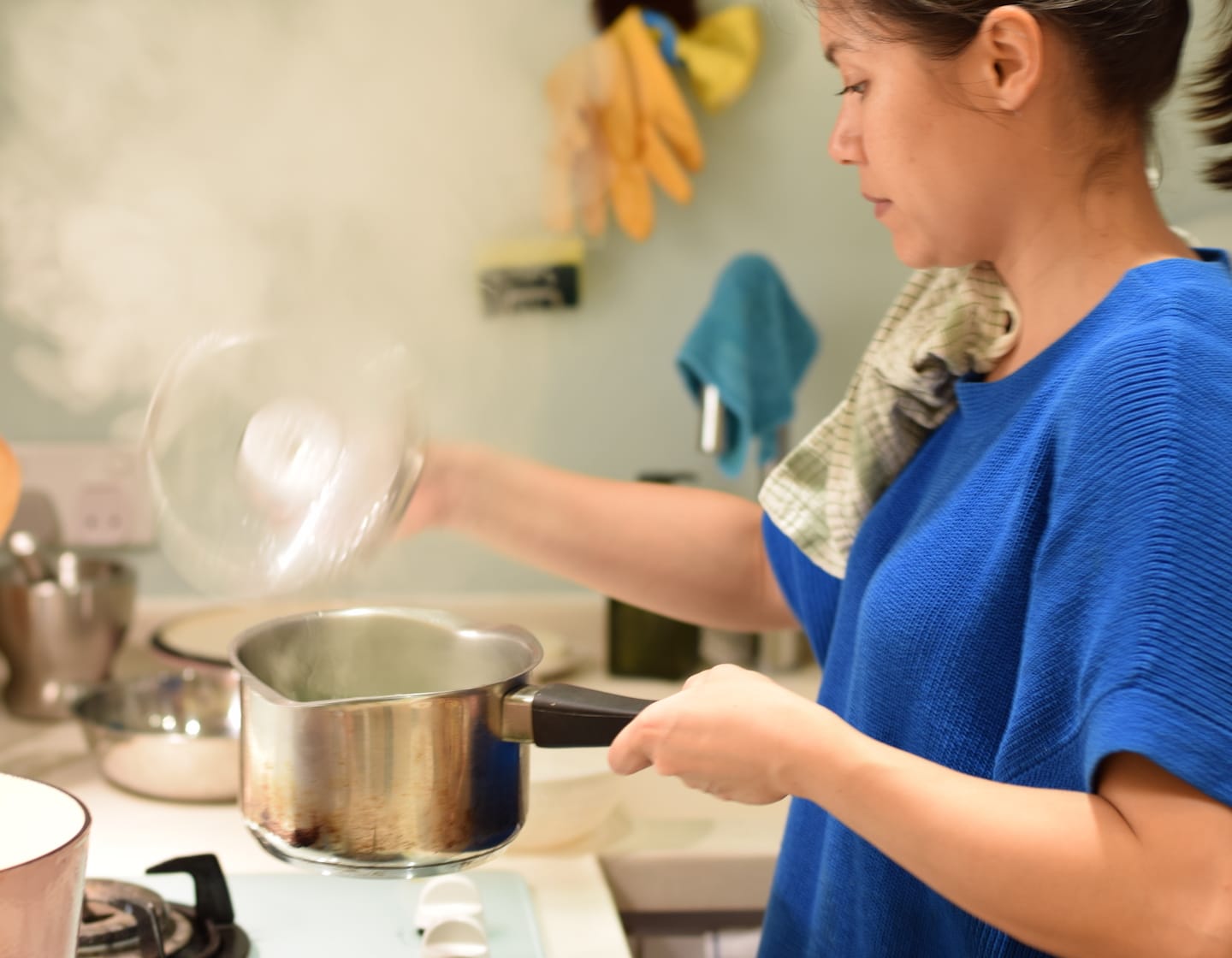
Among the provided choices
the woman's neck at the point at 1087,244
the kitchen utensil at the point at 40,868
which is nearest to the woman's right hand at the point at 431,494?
the kitchen utensil at the point at 40,868

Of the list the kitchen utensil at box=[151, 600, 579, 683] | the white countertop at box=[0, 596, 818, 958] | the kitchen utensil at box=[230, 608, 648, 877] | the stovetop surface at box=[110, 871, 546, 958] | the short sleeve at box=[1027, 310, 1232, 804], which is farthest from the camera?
the kitchen utensil at box=[151, 600, 579, 683]

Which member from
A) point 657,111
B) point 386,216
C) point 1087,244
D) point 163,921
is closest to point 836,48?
point 1087,244

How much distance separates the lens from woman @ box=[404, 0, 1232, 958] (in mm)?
625

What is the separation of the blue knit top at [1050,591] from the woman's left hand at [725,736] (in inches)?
4.9

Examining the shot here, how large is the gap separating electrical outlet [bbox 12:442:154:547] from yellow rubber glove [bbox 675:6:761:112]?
0.87m

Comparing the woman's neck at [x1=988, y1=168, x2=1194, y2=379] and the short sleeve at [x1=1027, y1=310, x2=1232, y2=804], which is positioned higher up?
the woman's neck at [x1=988, y1=168, x2=1194, y2=379]

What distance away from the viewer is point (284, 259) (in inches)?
66.3

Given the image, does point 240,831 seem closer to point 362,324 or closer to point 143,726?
point 143,726

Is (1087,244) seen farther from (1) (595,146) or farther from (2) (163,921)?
(1) (595,146)

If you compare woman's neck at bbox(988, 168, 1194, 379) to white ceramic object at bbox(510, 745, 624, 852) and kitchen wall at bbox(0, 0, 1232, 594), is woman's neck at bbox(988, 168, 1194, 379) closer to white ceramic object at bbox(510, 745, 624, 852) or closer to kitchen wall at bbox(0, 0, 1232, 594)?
white ceramic object at bbox(510, 745, 624, 852)

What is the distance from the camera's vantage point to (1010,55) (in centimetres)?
76

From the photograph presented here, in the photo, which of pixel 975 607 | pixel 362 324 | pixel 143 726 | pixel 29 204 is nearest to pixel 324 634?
pixel 975 607

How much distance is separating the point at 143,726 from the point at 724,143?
1.02m

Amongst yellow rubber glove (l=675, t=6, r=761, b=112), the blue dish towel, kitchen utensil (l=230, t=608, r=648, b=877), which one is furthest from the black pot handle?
yellow rubber glove (l=675, t=6, r=761, b=112)
